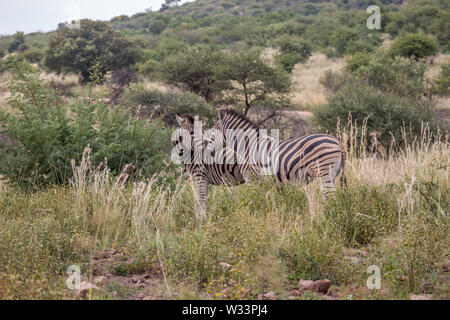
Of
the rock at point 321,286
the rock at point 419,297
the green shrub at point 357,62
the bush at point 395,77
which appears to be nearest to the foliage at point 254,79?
the bush at point 395,77

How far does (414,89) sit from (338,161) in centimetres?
1116

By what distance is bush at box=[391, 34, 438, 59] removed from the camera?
72.8ft

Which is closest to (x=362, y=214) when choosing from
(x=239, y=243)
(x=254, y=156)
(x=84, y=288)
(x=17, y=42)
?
(x=239, y=243)

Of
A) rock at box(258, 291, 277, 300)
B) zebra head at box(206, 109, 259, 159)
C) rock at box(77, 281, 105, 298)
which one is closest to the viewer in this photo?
rock at box(77, 281, 105, 298)

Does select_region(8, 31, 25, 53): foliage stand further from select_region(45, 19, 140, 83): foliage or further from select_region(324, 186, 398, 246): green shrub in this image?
select_region(324, 186, 398, 246): green shrub

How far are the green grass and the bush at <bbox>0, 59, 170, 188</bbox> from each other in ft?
2.37

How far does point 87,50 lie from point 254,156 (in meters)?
19.9

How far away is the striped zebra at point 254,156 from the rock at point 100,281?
1.57 m

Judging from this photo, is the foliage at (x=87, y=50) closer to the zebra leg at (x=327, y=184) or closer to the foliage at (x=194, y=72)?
the foliage at (x=194, y=72)

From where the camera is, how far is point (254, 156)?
543 cm

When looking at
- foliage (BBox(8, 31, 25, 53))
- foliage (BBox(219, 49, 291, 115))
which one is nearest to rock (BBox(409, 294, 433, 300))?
foliage (BBox(219, 49, 291, 115))

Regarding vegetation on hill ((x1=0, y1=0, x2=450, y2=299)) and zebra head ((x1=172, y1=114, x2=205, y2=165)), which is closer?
vegetation on hill ((x1=0, y1=0, x2=450, y2=299))

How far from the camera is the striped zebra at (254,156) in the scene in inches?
199

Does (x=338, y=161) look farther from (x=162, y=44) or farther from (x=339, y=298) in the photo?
(x=162, y=44)
